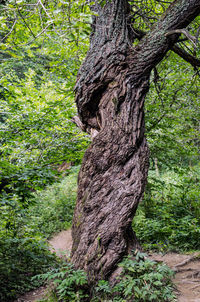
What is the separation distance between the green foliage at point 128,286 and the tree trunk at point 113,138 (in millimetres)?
151

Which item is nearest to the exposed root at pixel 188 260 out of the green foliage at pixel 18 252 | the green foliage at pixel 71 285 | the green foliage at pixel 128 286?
the green foliage at pixel 128 286

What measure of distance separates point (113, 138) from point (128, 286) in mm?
1844

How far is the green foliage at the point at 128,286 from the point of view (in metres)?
2.39

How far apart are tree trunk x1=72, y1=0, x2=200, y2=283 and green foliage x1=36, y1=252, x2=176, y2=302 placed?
15cm

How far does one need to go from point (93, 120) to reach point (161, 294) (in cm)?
258

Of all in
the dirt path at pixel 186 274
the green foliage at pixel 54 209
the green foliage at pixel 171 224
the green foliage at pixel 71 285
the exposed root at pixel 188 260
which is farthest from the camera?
the green foliage at pixel 54 209

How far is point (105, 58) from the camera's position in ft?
10.8

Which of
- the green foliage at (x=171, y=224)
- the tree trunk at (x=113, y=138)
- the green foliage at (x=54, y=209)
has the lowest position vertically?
the green foliage at (x=54, y=209)

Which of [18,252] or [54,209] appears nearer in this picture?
[18,252]

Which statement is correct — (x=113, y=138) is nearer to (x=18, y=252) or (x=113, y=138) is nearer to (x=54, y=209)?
(x=18, y=252)

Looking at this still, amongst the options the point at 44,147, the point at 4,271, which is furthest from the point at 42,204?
the point at 4,271

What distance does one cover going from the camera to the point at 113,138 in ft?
10.1

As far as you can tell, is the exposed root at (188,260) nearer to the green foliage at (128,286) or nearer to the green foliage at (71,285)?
the green foliage at (128,286)

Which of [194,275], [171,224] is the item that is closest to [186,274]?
[194,275]
